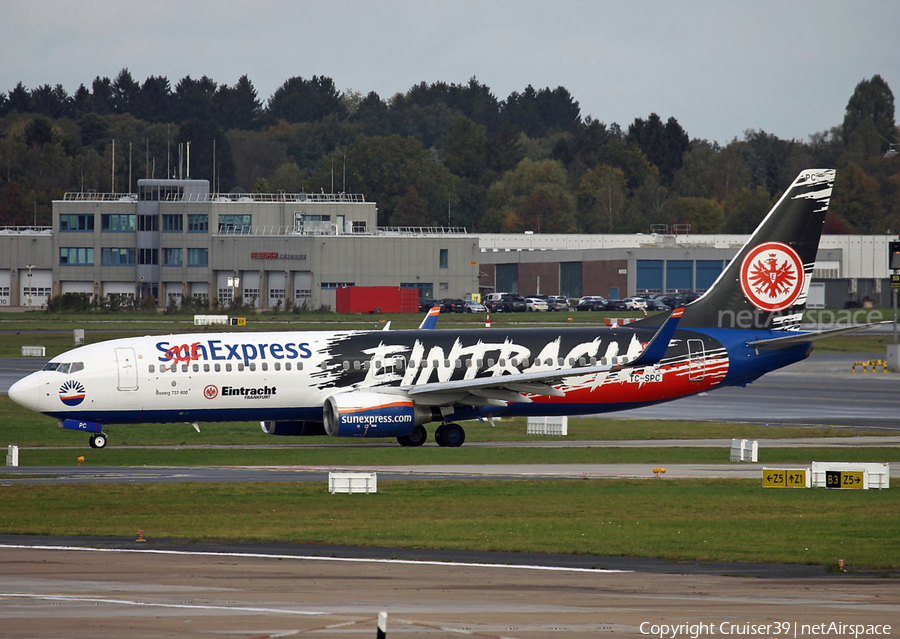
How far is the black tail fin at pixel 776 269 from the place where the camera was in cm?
4362

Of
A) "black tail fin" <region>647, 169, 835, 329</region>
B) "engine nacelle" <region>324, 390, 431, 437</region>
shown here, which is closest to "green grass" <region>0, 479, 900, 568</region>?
"engine nacelle" <region>324, 390, 431, 437</region>

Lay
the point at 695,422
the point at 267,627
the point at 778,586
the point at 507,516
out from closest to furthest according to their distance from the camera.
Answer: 1. the point at 267,627
2. the point at 778,586
3. the point at 507,516
4. the point at 695,422

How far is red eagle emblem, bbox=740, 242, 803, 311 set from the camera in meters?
43.8

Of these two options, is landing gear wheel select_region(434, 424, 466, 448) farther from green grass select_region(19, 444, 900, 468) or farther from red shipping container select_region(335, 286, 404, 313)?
red shipping container select_region(335, 286, 404, 313)

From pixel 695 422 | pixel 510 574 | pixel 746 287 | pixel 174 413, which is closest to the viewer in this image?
pixel 510 574

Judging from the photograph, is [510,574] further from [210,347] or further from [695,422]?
[695,422]

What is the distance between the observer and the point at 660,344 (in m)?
39.0

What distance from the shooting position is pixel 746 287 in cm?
4388

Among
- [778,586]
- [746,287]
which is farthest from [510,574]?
[746,287]

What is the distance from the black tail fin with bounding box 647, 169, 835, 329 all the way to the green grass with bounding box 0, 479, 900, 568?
42.4 feet

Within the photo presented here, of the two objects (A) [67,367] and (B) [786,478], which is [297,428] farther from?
(B) [786,478]

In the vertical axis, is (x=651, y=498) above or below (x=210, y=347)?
below

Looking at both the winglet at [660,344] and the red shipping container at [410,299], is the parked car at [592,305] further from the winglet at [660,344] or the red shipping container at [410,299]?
the winglet at [660,344]

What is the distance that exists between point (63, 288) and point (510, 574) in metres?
135
